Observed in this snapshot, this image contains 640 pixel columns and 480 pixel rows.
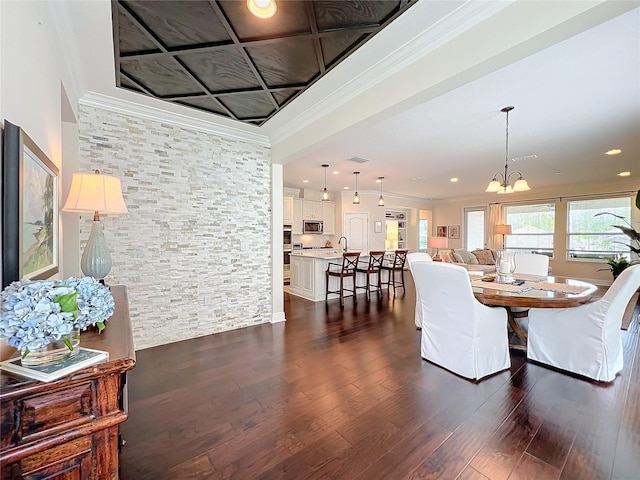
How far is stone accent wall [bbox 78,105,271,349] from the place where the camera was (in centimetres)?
300

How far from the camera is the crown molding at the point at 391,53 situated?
5.68 ft

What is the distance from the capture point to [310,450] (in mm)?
1680

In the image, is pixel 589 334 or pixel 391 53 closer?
pixel 391 53

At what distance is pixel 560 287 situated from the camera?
278cm

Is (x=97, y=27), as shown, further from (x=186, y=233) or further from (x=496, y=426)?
(x=496, y=426)

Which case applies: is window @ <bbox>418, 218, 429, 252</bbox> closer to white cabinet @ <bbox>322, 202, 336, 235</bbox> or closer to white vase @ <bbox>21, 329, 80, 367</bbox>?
white cabinet @ <bbox>322, 202, 336, 235</bbox>

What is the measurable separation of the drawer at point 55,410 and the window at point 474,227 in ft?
35.0

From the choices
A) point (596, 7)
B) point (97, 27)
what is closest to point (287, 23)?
point (97, 27)

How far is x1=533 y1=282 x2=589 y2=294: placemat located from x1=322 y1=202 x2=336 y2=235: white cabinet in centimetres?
629

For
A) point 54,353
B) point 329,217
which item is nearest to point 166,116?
point 54,353

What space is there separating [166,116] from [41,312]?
3105 millimetres

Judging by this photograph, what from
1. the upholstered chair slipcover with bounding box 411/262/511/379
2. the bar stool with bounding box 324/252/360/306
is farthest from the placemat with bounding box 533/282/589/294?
the bar stool with bounding box 324/252/360/306

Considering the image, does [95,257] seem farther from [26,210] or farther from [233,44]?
[233,44]

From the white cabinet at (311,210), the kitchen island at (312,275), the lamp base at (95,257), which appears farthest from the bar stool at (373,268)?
the lamp base at (95,257)
